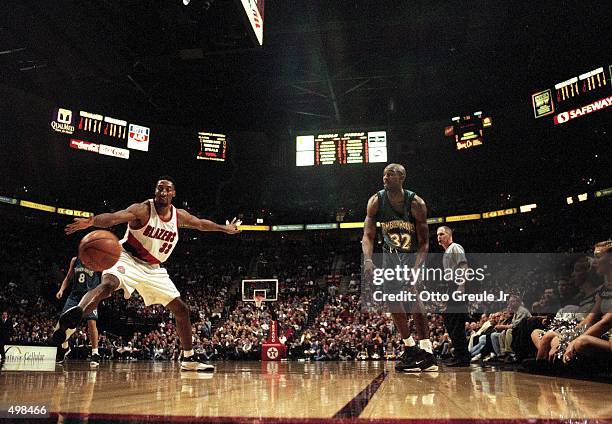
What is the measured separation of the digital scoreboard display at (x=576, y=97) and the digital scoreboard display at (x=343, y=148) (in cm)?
592

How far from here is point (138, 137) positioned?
19797 millimetres

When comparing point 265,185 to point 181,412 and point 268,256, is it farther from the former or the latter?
point 181,412

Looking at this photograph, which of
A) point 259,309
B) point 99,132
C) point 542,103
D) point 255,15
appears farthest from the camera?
point 99,132

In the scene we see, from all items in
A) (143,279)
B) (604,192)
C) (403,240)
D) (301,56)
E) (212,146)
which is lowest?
(143,279)

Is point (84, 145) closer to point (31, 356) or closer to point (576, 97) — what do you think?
point (31, 356)

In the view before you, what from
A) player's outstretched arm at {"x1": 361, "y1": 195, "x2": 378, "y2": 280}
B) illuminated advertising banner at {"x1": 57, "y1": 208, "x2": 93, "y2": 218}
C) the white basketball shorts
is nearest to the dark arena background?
illuminated advertising banner at {"x1": 57, "y1": 208, "x2": 93, "y2": 218}

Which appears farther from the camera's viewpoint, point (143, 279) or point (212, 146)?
point (212, 146)

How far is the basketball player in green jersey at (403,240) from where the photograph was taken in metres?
4.28

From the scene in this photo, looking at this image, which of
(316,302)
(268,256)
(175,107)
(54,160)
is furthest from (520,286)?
(54,160)

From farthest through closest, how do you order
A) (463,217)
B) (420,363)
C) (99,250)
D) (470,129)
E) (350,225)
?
(350,225) < (463,217) < (470,129) < (420,363) < (99,250)

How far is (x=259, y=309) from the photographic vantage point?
59.6 feet

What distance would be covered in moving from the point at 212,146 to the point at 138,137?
9.93 feet

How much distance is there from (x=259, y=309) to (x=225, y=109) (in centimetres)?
816

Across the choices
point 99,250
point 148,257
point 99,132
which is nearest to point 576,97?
point 148,257
